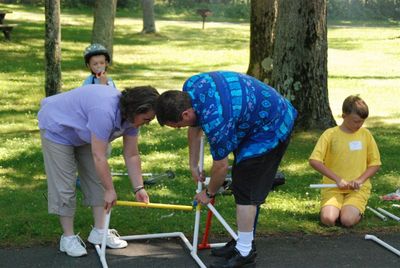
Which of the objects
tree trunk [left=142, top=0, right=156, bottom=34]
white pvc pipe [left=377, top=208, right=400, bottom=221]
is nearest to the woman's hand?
white pvc pipe [left=377, top=208, right=400, bottom=221]

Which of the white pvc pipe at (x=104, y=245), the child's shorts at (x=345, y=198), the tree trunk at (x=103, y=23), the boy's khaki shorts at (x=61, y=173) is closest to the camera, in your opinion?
the white pvc pipe at (x=104, y=245)

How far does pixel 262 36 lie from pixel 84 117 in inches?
281

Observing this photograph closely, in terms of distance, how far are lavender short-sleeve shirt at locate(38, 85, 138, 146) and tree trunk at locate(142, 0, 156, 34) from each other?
19053 millimetres

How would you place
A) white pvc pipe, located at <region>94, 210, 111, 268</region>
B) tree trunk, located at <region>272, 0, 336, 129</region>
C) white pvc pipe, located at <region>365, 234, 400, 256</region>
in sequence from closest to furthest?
white pvc pipe, located at <region>94, 210, 111, 268</region> → white pvc pipe, located at <region>365, 234, 400, 256</region> → tree trunk, located at <region>272, 0, 336, 129</region>

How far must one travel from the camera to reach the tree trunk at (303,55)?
808 cm

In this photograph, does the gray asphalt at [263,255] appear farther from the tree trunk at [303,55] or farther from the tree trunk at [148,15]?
the tree trunk at [148,15]

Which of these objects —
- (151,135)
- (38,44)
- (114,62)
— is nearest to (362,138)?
(151,135)

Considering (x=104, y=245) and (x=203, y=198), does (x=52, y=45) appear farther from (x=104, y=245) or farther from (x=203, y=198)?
(x=203, y=198)

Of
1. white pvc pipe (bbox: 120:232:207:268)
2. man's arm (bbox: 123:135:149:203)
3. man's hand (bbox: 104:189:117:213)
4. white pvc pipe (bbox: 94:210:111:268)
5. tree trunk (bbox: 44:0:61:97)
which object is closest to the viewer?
man's hand (bbox: 104:189:117:213)

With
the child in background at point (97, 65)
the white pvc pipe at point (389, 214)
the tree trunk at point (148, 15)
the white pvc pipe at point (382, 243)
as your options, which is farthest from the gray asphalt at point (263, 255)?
the tree trunk at point (148, 15)

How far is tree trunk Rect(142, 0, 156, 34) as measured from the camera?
2306 cm

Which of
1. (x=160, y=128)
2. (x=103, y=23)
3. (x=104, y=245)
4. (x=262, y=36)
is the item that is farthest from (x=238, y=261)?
(x=103, y=23)

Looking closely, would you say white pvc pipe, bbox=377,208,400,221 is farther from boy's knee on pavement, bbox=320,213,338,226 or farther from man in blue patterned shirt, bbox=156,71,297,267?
man in blue patterned shirt, bbox=156,71,297,267

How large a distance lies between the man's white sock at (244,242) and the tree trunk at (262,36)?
21.4 ft
